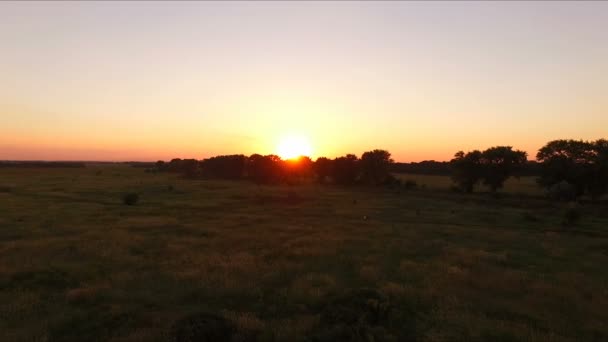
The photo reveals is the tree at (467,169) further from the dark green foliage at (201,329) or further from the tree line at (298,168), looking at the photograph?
the dark green foliage at (201,329)

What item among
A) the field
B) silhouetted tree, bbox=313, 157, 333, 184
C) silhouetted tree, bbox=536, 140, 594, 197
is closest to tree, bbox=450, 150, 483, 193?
silhouetted tree, bbox=536, 140, 594, 197

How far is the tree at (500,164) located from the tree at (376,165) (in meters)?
28.0

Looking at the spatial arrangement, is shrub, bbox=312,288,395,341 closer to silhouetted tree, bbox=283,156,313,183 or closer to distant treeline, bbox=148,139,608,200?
distant treeline, bbox=148,139,608,200

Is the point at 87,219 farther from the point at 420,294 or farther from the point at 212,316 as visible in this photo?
the point at 420,294

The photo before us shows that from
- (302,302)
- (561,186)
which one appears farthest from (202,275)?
(561,186)

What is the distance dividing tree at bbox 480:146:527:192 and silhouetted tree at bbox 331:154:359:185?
3740cm

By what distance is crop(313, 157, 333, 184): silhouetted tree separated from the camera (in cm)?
11619

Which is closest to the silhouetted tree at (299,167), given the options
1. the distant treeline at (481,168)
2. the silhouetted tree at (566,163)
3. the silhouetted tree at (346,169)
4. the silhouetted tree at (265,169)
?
the distant treeline at (481,168)

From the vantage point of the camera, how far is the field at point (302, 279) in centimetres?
1492

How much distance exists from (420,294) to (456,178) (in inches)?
3056

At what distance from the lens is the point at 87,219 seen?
137 feet

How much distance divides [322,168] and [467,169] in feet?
153

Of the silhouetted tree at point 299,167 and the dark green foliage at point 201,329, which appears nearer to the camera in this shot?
the dark green foliage at point 201,329

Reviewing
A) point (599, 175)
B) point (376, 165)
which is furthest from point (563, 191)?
point (376, 165)
